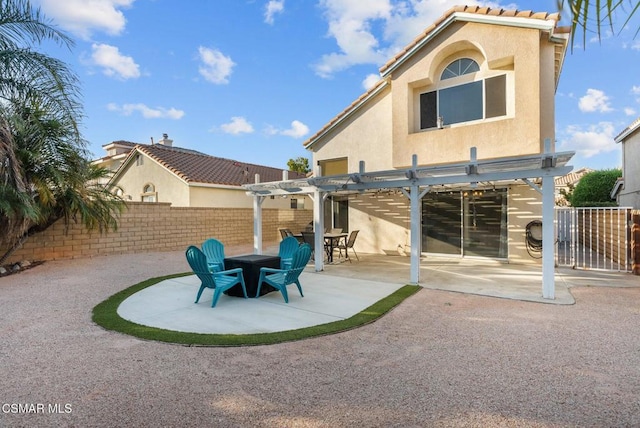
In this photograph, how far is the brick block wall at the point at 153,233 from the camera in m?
11.4

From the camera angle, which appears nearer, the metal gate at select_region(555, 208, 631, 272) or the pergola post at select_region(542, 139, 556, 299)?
the pergola post at select_region(542, 139, 556, 299)

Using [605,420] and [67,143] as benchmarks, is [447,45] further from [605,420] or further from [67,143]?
[67,143]

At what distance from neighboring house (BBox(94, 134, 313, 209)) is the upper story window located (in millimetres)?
8408

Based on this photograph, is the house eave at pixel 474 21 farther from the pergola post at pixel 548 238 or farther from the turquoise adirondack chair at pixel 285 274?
the turquoise adirondack chair at pixel 285 274

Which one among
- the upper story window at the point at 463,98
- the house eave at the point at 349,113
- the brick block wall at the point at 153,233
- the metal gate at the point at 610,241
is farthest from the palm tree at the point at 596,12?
the brick block wall at the point at 153,233

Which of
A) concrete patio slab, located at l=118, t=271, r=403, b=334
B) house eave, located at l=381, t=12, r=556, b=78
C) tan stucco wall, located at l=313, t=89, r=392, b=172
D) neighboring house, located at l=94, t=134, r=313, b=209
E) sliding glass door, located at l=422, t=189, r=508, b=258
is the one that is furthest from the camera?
neighboring house, located at l=94, t=134, r=313, b=209

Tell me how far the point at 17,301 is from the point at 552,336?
9807 mm

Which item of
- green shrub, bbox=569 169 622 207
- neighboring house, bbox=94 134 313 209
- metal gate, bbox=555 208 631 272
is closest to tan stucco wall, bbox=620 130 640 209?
metal gate, bbox=555 208 631 272

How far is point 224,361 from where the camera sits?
4.21 metres

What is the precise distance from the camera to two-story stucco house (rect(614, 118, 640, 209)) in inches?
615

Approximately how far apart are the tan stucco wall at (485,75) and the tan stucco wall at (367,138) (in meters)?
1.89

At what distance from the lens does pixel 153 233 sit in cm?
1442

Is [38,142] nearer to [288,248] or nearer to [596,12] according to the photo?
[288,248]

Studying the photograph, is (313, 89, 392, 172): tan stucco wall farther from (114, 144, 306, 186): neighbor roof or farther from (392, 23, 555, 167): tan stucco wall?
(114, 144, 306, 186): neighbor roof
